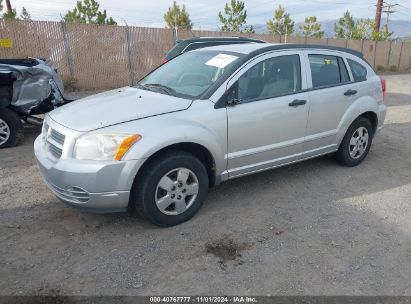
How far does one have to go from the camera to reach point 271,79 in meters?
4.19

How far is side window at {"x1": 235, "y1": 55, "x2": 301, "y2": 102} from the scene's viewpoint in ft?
13.0

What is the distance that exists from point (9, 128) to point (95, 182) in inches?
146

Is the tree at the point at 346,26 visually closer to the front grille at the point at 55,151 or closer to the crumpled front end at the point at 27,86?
the crumpled front end at the point at 27,86

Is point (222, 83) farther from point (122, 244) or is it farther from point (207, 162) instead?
point (122, 244)

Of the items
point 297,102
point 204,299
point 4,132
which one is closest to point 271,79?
point 297,102

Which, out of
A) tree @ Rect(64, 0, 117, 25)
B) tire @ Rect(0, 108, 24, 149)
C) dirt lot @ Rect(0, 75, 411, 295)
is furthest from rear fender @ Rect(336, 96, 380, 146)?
tree @ Rect(64, 0, 117, 25)

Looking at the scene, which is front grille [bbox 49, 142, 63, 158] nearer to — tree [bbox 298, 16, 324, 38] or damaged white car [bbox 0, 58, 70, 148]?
damaged white car [bbox 0, 58, 70, 148]

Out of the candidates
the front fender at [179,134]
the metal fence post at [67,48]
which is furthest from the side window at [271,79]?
the metal fence post at [67,48]

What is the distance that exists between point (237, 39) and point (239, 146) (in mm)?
6945

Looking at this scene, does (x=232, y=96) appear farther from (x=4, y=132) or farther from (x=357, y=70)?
(x=4, y=132)

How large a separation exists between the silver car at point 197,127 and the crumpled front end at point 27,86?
267 cm

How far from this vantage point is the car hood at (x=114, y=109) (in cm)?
336

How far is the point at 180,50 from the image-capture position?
9352 millimetres

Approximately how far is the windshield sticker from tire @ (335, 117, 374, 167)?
2.05 meters
